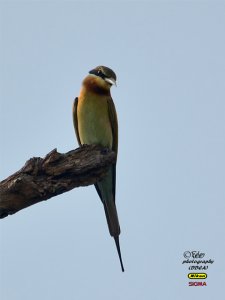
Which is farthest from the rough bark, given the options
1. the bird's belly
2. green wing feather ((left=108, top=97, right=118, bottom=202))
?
green wing feather ((left=108, top=97, right=118, bottom=202))

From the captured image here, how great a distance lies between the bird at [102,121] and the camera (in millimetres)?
7500

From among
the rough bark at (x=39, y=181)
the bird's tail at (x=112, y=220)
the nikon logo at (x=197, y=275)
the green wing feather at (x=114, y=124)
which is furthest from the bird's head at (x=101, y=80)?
the nikon logo at (x=197, y=275)

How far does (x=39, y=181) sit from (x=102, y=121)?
7.87ft

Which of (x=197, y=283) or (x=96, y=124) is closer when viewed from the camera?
(x=197, y=283)

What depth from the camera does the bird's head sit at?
24.8 ft

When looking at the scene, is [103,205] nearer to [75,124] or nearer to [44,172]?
[75,124]

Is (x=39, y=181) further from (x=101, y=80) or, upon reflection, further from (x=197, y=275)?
(x=197, y=275)

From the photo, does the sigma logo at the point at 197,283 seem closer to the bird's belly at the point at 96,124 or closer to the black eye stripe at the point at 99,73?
the bird's belly at the point at 96,124

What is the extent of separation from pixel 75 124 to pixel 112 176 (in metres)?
1.06

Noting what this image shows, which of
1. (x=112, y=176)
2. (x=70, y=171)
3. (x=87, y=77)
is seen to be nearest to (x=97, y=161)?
(x=70, y=171)

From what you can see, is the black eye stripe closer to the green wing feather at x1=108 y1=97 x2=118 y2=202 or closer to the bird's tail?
the green wing feather at x1=108 y1=97 x2=118 y2=202

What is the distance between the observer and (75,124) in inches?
315

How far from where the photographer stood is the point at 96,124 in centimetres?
749

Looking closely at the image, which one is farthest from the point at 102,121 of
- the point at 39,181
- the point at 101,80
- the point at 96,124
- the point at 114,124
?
the point at 39,181
